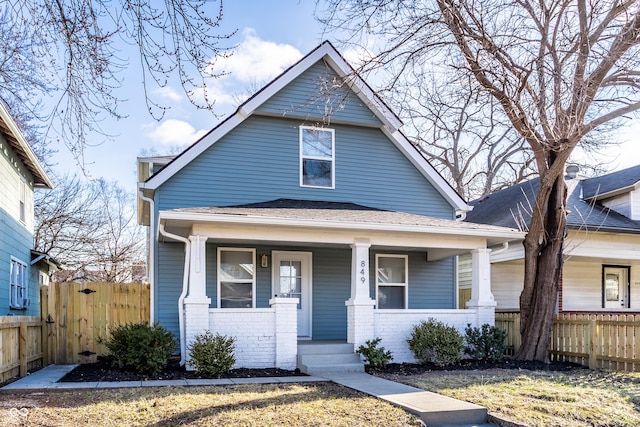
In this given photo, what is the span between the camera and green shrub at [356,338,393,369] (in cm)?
1078

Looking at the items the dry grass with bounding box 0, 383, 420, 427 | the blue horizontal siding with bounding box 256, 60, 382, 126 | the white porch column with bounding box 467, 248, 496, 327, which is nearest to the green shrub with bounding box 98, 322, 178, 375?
the dry grass with bounding box 0, 383, 420, 427

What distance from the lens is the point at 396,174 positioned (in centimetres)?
1406

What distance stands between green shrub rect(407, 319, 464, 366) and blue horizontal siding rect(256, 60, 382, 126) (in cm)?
506

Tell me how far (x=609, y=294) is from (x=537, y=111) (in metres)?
11.8

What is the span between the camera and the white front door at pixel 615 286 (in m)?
18.6

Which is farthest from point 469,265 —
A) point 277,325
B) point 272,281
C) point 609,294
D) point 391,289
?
point 277,325

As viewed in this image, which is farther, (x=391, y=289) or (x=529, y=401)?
(x=391, y=289)

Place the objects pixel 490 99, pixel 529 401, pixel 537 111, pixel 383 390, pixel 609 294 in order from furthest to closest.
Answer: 1. pixel 609 294
2. pixel 490 99
3. pixel 537 111
4. pixel 383 390
5. pixel 529 401

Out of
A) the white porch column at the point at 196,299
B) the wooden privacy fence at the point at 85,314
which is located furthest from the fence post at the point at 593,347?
the wooden privacy fence at the point at 85,314

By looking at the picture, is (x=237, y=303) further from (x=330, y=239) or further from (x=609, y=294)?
(x=609, y=294)

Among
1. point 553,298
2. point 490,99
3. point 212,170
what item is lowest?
point 553,298

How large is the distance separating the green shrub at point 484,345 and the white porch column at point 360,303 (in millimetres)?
2075

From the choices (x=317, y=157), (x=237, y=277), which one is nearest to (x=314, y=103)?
(x=317, y=157)

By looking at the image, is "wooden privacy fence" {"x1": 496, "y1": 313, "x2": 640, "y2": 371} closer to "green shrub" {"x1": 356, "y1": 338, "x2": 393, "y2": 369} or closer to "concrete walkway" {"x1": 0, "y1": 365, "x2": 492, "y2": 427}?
"green shrub" {"x1": 356, "y1": 338, "x2": 393, "y2": 369}
